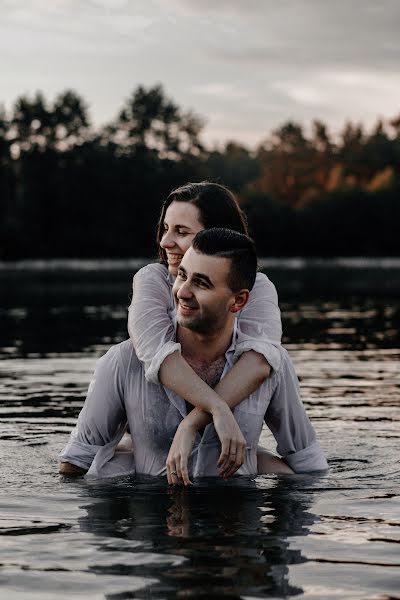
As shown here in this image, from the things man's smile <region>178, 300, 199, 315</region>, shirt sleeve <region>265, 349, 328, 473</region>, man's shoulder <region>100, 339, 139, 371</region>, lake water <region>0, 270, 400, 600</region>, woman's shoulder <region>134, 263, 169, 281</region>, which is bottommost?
lake water <region>0, 270, 400, 600</region>

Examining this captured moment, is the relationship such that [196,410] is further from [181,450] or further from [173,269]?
[173,269]

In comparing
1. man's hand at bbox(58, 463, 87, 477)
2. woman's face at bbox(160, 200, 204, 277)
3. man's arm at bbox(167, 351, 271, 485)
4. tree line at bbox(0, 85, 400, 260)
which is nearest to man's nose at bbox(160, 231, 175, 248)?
woman's face at bbox(160, 200, 204, 277)

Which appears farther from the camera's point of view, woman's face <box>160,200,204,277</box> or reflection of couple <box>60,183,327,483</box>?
woman's face <box>160,200,204,277</box>

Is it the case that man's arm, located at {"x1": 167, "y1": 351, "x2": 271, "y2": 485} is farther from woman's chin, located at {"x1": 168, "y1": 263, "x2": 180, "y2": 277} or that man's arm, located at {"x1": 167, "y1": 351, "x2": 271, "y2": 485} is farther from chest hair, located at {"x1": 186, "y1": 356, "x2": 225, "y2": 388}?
woman's chin, located at {"x1": 168, "y1": 263, "x2": 180, "y2": 277}

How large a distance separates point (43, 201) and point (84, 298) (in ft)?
152

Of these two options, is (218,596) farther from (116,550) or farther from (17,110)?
(17,110)

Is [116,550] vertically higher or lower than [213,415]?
lower

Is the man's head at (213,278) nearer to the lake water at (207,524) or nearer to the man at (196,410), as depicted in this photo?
the man at (196,410)

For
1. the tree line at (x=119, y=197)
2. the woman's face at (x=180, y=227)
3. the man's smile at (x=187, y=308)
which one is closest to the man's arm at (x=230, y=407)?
the man's smile at (x=187, y=308)

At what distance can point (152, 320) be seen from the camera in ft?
21.5

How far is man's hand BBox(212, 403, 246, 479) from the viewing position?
6.27 m

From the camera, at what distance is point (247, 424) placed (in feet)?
21.9

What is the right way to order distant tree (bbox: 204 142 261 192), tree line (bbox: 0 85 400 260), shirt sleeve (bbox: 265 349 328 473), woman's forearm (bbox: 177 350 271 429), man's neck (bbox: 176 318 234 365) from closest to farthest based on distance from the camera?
woman's forearm (bbox: 177 350 271 429), man's neck (bbox: 176 318 234 365), shirt sleeve (bbox: 265 349 328 473), tree line (bbox: 0 85 400 260), distant tree (bbox: 204 142 261 192)

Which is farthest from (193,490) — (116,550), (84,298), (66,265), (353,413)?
(66,265)
